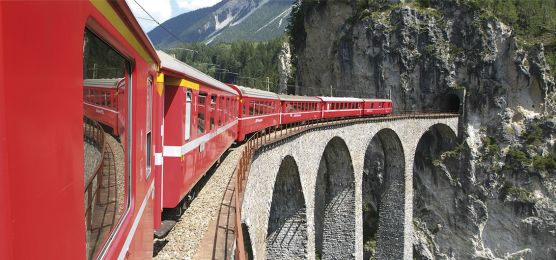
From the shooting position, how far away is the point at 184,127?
24.1 feet

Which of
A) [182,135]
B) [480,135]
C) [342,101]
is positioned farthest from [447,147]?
[182,135]

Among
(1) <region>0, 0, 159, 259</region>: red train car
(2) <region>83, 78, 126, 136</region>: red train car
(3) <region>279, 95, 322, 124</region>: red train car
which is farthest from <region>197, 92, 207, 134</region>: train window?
(3) <region>279, 95, 322, 124</region>: red train car

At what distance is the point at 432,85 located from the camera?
4025cm

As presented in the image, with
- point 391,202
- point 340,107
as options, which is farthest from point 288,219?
point 391,202

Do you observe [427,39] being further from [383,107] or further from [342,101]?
[342,101]

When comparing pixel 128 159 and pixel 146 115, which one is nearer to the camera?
pixel 128 159

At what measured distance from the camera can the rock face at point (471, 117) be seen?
36.3 metres

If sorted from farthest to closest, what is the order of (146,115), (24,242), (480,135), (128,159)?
(480,135) < (146,115) < (128,159) < (24,242)

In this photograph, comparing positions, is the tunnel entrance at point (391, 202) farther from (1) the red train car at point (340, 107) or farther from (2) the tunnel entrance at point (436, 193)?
(2) the tunnel entrance at point (436, 193)

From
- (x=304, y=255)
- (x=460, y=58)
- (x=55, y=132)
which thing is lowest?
(x=304, y=255)

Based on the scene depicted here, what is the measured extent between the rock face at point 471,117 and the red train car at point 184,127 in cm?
3384

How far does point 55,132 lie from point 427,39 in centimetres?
4234

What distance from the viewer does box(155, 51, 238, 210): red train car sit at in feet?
A: 22.7

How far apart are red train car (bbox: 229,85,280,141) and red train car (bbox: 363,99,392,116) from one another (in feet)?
40.2
